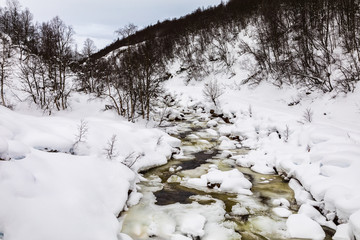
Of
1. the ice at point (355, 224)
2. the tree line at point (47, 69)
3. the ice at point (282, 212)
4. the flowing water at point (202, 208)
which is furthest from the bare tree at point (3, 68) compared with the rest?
the ice at point (355, 224)

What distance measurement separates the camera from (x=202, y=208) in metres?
6.52

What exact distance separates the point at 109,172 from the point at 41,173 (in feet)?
6.71

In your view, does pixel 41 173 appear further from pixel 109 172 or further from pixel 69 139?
pixel 69 139

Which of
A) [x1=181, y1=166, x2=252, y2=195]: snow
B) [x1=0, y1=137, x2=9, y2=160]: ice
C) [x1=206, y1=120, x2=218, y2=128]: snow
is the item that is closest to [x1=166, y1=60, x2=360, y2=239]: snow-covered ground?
[x1=206, y1=120, x2=218, y2=128]: snow

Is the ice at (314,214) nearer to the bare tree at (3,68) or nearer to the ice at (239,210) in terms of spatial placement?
the ice at (239,210)

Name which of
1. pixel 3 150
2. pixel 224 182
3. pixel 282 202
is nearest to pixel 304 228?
pixel 282 202

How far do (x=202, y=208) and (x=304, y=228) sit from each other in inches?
97.1

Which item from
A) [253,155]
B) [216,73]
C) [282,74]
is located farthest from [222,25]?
[253,155]

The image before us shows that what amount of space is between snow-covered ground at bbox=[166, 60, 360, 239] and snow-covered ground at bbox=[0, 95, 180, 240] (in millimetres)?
4252

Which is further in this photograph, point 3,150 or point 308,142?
point 308,142

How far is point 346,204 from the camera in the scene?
5355 mm

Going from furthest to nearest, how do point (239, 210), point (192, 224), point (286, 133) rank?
point (286, 133)
point (239, 210)
point (192, 224)

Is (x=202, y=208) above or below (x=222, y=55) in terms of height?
below

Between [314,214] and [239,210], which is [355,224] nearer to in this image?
[314,214]
